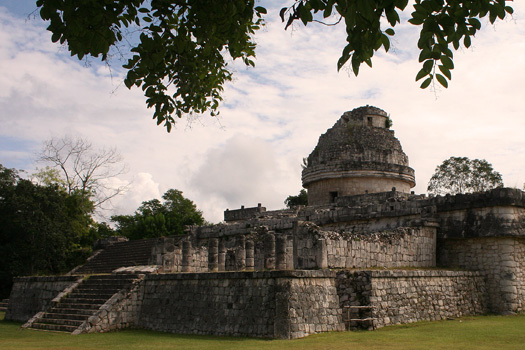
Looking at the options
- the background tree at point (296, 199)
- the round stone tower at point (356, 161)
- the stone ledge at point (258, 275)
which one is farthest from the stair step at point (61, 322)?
the background tree at point (296, 199)

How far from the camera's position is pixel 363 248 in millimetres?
14336

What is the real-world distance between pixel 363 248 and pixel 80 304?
7.94 m

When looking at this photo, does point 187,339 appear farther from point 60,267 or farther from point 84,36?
point 60,267

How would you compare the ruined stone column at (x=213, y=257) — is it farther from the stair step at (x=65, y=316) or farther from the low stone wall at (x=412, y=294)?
the low stone wall at (x=412, y=294)

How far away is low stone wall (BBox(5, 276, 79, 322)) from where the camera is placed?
18.4 m

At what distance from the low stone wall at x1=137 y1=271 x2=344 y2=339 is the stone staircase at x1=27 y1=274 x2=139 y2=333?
1.76 m

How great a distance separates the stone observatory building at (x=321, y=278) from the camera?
1223 cm

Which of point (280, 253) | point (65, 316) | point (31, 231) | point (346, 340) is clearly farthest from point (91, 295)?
point (31, 231)

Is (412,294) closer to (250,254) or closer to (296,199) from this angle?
(250,254)

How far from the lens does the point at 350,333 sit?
11766 millimetres

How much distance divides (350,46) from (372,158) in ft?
63.7

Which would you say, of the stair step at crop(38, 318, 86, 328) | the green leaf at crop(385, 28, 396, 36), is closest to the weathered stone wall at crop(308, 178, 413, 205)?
the stair step at crop(38, 318, 86, 328)

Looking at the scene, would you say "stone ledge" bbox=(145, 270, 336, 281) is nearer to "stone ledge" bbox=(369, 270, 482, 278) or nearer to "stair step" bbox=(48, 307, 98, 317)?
"stone ledge" bbox=(369, 270, 482, 278)

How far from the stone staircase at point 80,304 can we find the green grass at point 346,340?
0.95 metres
